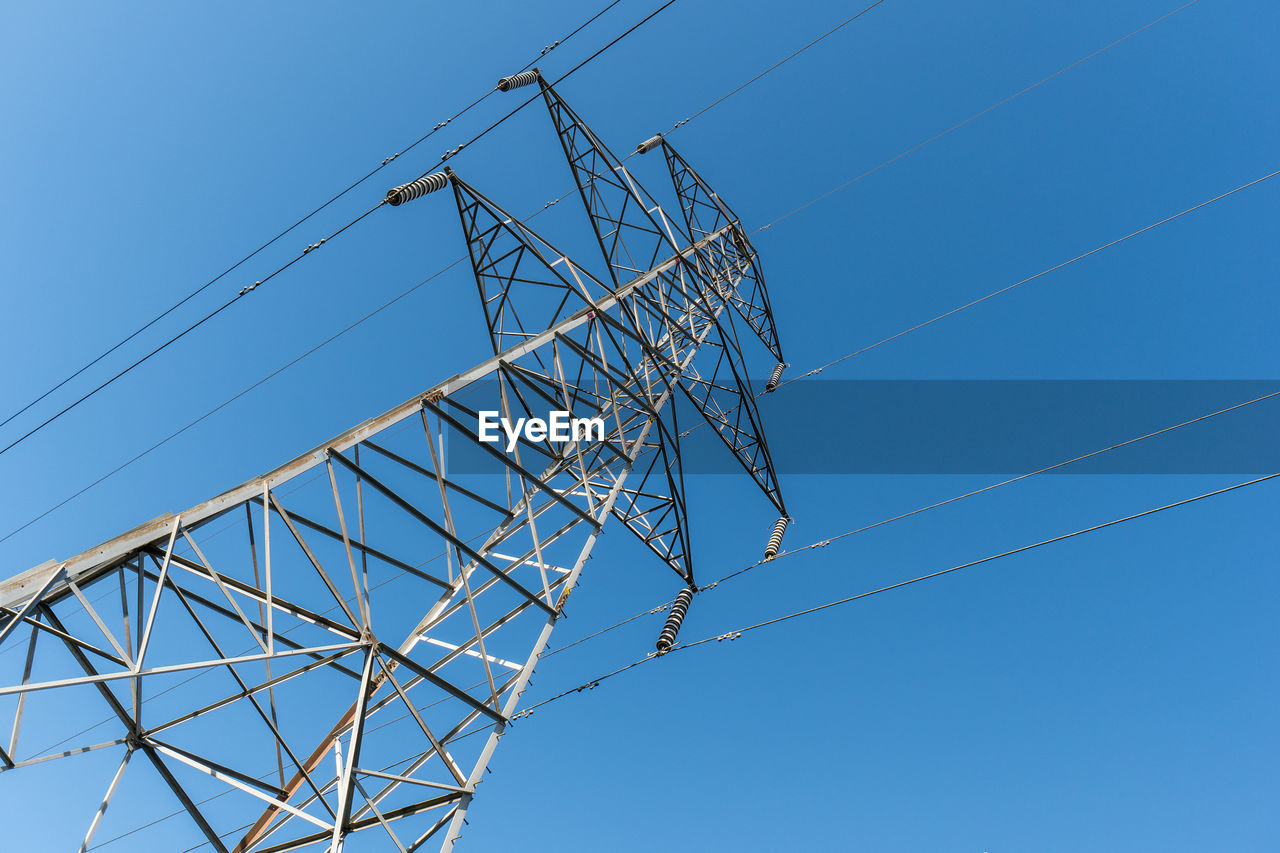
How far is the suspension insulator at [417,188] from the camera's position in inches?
424

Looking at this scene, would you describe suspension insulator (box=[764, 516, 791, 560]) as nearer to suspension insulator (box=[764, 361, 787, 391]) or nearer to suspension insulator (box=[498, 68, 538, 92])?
suspension insulator (box=[764, 361, 787, 391])

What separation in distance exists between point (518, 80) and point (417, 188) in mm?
3888

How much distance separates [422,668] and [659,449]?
572 centimetres

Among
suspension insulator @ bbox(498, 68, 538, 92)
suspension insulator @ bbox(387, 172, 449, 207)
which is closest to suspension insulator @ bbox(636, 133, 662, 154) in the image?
suspension insulator @ bbox(498, 68, 538, 92)

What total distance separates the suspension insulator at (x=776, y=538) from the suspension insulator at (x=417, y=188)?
8079mm

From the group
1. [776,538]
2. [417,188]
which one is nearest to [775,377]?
[776,538]

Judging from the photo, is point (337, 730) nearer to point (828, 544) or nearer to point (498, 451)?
point (498, 451)

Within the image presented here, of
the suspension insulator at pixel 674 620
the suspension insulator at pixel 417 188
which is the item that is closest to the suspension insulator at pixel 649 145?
the suspension insulator at pixel 417 188

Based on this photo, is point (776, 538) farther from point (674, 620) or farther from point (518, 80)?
point (518, 80)

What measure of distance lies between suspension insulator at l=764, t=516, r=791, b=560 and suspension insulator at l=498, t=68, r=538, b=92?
937 cm

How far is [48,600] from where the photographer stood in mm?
7051

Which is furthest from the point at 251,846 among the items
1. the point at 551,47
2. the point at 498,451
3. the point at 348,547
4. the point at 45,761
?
the point at 551,47

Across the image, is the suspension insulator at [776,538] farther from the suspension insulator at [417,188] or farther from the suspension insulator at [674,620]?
the suspension insulator at [417,188]

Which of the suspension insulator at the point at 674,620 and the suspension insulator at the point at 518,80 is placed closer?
the suspension insulator at the point at 674,620
